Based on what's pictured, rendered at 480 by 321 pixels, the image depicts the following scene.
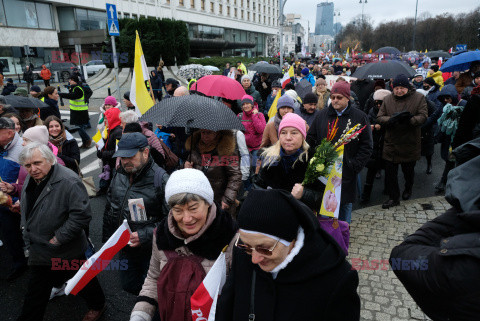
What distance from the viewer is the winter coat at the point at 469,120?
3.70m

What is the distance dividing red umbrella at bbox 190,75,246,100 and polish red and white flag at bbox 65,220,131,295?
11.0 feet

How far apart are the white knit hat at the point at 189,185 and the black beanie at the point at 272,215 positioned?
68 centimetres

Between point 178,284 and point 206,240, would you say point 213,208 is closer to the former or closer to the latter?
point 206,240

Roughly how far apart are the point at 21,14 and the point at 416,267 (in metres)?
44.2

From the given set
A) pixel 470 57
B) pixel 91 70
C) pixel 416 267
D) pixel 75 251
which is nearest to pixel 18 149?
pixel 75 251

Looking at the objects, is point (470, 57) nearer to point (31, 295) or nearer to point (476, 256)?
point (476, 256)

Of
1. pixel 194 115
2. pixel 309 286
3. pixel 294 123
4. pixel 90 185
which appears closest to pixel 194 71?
pixel 90 185

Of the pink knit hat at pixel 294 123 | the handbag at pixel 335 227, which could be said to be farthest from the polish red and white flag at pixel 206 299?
the pink knit hat at pixel 294 123

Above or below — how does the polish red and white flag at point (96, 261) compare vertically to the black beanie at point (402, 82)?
below

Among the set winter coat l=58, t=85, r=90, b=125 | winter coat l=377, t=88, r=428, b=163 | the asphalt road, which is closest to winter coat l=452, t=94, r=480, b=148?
winter coat l=377, t=88, r=428, b=163

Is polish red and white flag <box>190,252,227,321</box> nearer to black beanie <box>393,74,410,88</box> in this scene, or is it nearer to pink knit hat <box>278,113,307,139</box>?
pink knit hat <box>278,113,307,139</box>

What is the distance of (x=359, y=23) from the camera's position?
2963 inches

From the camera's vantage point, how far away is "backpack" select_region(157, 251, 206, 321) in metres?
2.06

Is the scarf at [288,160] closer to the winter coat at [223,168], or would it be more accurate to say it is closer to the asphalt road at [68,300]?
the winter coat at [223,168]
